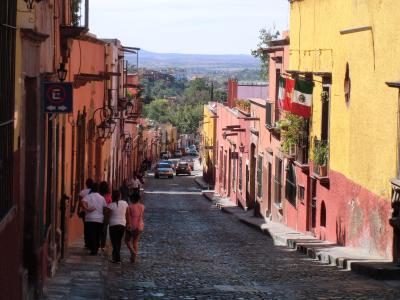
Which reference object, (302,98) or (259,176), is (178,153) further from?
(302,98)

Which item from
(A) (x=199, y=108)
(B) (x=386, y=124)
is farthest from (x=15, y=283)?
(A) (x=199, y=108)

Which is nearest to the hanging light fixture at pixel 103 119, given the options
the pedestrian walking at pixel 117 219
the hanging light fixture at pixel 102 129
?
the hanging light fixture at pixel 102 129

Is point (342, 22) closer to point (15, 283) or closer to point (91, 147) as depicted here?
point (91, 147)

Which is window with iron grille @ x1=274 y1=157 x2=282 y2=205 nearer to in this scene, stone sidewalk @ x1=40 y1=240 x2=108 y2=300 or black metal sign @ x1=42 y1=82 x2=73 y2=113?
stone sidewalk @ x1=40 y1=240 x2=108 y2=300

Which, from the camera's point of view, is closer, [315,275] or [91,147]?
[315,275]

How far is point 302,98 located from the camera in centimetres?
2664

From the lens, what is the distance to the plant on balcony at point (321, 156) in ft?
83.8

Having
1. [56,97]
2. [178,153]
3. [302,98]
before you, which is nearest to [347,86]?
[302,98]

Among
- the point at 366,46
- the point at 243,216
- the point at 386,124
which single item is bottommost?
the point at 243,216

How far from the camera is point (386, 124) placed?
18.4m

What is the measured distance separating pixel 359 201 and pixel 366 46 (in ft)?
10.0

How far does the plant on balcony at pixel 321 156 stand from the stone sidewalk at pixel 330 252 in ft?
5.48

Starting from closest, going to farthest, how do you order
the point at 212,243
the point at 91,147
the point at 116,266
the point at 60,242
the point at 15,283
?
the point at 15,283
the point at 60,242
the point at 116,266
the point at 212,243
the point at 91,147

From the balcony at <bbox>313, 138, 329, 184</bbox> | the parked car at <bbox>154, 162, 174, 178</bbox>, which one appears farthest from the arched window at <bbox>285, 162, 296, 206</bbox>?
the parked car at <bbox>154, 162, 174, 178</bbox>
